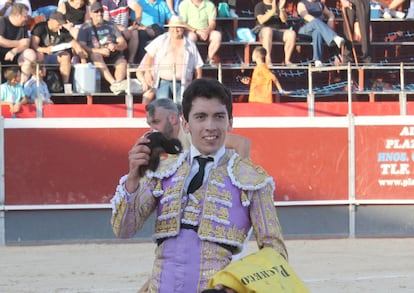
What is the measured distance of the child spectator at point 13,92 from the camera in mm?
11094

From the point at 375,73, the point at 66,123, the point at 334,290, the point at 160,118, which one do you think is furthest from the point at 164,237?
the point at 375,73

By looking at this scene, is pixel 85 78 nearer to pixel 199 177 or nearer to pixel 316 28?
pixel 316 28

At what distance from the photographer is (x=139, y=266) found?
9.26 metres

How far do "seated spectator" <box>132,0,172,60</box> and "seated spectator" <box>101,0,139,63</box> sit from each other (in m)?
0.12

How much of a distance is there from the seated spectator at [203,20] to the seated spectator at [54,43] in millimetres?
1412

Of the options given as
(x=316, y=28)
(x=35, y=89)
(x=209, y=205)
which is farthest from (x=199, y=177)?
(x=316, y=28)

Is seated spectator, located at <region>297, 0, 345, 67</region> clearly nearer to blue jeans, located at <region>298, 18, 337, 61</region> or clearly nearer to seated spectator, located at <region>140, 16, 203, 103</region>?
blue jeans, located at <region>298, 18, 337, 61</region>

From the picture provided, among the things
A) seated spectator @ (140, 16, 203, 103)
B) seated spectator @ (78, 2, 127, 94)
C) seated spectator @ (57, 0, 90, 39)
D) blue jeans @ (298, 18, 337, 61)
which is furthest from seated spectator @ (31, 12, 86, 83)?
blue jeans @ (298, 18, 337, 61)

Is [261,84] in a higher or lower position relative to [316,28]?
lower

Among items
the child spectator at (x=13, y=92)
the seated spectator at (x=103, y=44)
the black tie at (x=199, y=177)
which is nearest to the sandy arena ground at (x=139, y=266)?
the child spectator at (x=13, y=92)

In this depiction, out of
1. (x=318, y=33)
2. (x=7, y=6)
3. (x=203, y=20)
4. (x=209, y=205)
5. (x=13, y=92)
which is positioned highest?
(x=7, y=6)

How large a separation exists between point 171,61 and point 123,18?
1128 millimetres

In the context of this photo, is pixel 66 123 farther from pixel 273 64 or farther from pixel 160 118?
pixel 160 118

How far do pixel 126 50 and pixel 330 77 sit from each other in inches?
99.6
